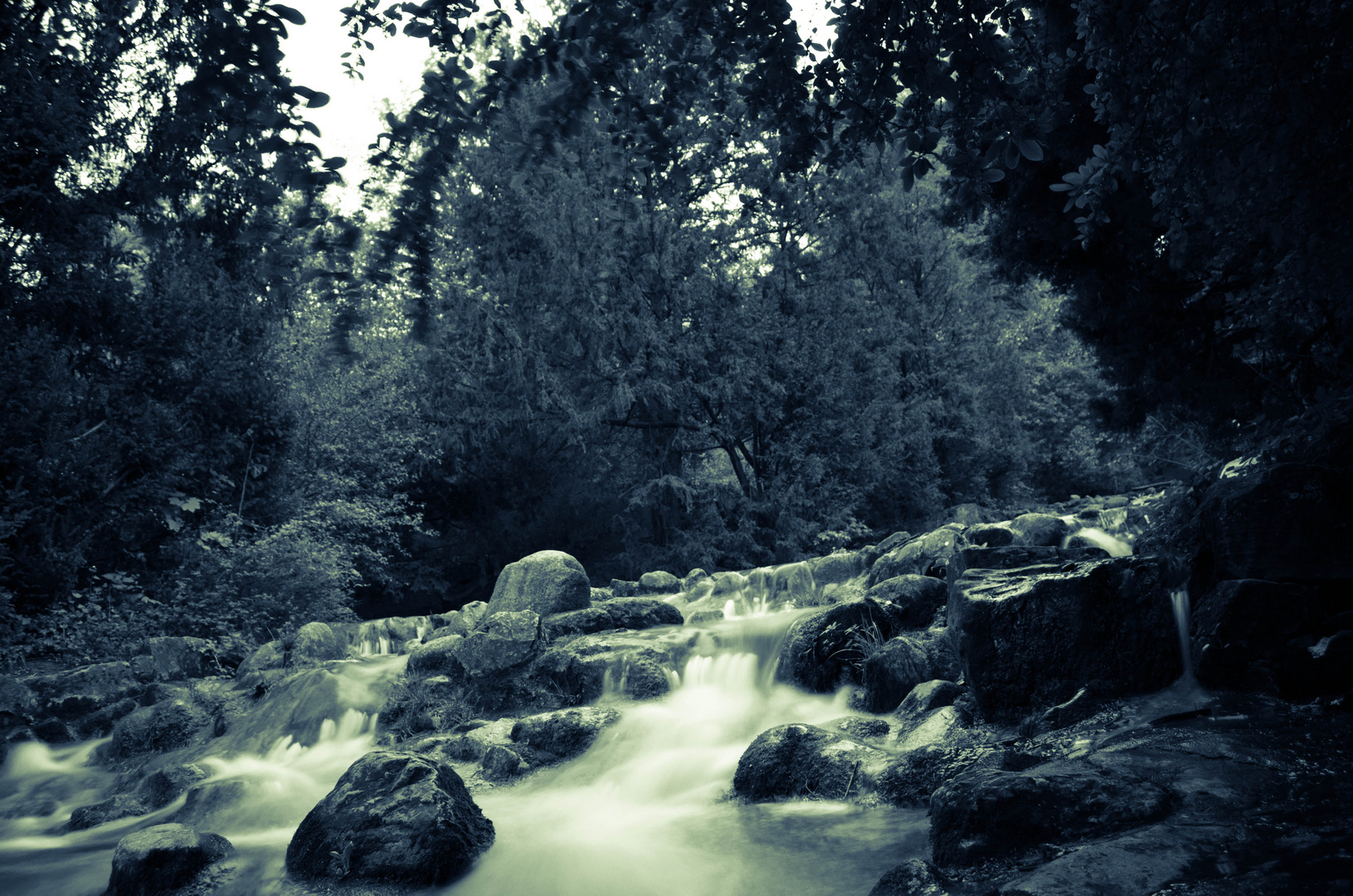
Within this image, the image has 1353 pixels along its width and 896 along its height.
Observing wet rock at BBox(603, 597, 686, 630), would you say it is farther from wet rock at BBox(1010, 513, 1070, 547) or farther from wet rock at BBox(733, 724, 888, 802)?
wet rock at BBox(1010, 513, 1070, 547)

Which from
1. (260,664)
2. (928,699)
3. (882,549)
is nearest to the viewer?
(928,699)

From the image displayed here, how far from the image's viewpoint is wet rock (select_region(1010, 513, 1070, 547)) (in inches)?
439

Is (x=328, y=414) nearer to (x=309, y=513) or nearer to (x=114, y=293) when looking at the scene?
(x=309, y=513)

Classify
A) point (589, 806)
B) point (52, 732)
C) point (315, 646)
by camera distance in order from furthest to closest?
1. point (315, 646)
2. point (52, 732)
3. point (589, 806)

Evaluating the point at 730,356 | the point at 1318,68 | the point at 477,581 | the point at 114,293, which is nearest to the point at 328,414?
the point at 114,293

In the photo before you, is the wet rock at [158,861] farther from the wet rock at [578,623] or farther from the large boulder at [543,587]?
the large boulder at [543,587]

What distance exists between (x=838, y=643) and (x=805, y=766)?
2.37 meters

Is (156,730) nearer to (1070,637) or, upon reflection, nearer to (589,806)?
(589,806)

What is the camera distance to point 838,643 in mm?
7574

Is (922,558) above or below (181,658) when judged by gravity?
above

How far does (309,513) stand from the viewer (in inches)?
579

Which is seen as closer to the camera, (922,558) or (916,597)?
(916,597)

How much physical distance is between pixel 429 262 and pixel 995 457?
23.1 meters

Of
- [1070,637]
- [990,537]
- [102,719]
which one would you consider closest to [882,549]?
[990,537]
